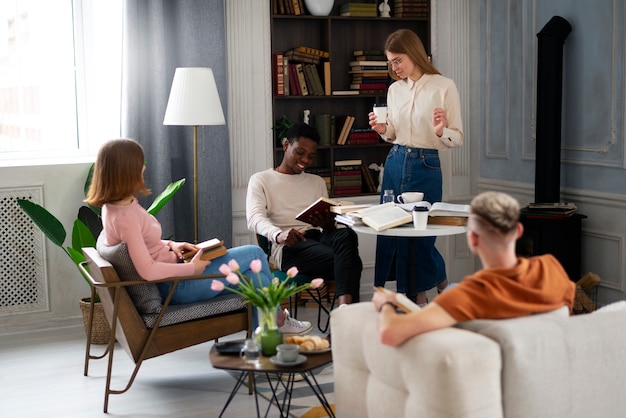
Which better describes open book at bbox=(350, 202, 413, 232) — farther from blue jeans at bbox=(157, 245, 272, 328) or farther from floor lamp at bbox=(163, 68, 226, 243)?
floor lamp at bbox=(163, 68, 226, 243)

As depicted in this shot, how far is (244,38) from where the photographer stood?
528cm

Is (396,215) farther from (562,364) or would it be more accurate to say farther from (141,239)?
(562,364)

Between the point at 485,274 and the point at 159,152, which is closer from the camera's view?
the point at 485,274

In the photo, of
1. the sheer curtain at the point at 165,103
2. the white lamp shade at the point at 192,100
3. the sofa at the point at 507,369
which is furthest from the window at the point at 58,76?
the sofa at the point at 507,369

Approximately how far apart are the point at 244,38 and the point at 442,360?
3.63 metres

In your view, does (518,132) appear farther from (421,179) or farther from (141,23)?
(141,23)

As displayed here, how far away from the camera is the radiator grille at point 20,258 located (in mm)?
4844

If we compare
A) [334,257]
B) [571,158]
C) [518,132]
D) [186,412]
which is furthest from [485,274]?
[518,132]

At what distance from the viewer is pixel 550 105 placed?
4969mm

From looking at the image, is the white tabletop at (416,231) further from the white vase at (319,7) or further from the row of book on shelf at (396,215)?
the white vase at (319,7)

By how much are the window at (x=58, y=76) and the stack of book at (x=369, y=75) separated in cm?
158

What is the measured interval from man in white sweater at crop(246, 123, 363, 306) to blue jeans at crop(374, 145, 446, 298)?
37cm

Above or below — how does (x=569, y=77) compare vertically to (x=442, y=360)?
above

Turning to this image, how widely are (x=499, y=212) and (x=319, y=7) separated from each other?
3.56 m
